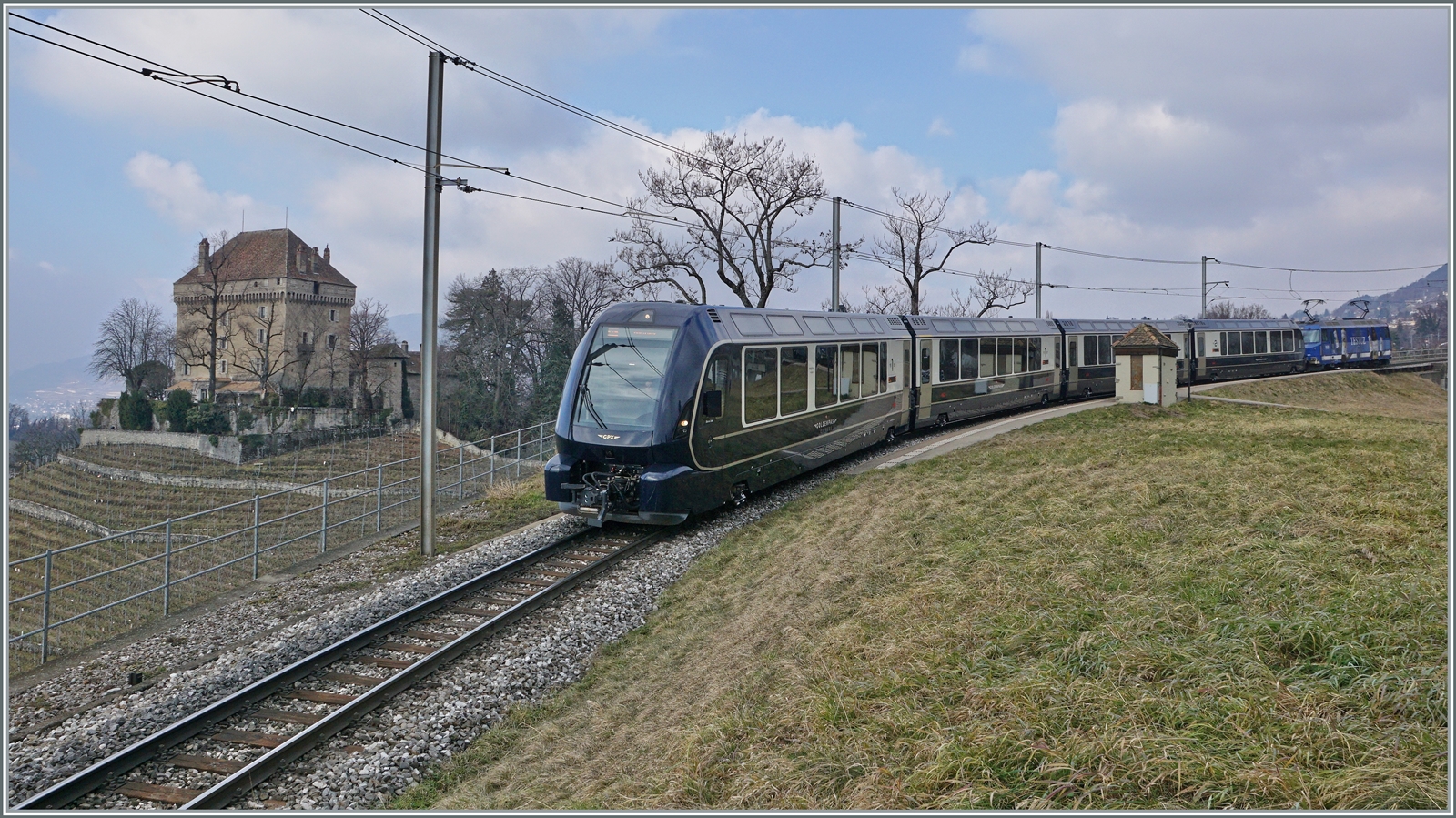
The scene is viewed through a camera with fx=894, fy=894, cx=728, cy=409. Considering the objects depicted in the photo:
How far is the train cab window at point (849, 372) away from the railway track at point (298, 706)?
25.5ft

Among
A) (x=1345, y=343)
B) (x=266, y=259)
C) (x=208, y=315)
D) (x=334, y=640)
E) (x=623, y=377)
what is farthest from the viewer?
(x=266, y=259)

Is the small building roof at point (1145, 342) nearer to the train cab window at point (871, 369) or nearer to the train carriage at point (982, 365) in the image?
the train carriage at point (982, 365)

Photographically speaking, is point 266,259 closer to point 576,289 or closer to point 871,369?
point 576,289

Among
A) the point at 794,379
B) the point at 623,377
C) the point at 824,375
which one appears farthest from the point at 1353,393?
the point at 623,377

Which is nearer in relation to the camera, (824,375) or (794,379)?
(794,379)

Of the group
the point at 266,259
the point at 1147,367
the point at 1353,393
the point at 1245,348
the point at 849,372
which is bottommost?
the point at 1353,393

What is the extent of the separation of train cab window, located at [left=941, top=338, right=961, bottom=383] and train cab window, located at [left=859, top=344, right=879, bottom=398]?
412 cm

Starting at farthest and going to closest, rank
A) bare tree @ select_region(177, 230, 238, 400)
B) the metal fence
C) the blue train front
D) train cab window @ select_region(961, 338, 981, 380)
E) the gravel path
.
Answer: bare tree @ select_region(177, 230, 238, 400), train cab window @ select_region(961, 338, 981, 380), the metal fence, the blue train front, the gravel path

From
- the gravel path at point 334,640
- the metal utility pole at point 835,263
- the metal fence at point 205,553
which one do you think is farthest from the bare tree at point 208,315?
the gravel path at point 334,640

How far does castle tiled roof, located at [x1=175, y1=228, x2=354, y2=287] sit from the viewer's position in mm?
86125

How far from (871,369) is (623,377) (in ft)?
24.2

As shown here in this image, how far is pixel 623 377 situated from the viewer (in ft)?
41.4

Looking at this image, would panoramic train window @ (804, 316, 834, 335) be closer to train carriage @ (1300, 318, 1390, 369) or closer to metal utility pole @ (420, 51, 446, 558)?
metal utility pole @ (420, 51, 446, 558)

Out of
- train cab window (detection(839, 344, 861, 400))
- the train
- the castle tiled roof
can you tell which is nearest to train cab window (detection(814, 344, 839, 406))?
the train
